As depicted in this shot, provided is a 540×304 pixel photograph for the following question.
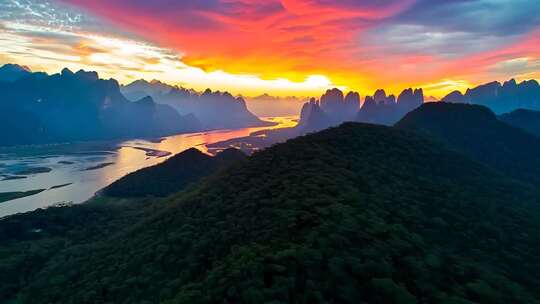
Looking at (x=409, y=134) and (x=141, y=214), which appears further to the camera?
(x=409, y=134)

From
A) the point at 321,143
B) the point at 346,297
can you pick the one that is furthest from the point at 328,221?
the point at 321,143

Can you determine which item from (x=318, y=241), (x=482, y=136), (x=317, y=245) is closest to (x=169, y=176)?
(x=318, y=241)

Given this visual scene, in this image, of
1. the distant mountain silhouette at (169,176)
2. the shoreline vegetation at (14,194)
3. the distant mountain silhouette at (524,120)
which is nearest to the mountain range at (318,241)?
the distant mountain silhouette at (169,176)

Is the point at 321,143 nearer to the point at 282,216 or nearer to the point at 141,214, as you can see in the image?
the point at 282,216

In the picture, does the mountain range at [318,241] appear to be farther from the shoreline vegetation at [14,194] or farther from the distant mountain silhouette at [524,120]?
the distant mountain silhouette at [524,120]

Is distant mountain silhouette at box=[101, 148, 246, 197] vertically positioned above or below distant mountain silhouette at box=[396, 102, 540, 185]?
below

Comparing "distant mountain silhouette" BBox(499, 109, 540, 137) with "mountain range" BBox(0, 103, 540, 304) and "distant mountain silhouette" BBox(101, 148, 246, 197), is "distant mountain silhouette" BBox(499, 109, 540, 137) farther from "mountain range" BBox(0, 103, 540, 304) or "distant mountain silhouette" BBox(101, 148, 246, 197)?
"distant mountain silhouette" BBox(101, 148, 246, 197)

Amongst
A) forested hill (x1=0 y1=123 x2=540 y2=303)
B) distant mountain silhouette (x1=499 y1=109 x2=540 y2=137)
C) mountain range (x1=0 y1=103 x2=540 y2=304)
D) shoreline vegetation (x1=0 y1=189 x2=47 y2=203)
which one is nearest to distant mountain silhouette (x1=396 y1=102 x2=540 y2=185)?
mountain range (x1=0 y1=103 x2=540 y2=304)
